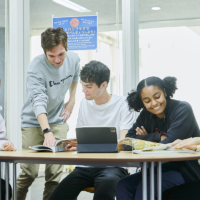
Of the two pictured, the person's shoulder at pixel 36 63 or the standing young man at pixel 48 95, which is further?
the person's shoulder at pixel 36 63

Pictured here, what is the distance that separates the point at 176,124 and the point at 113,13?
1741mm

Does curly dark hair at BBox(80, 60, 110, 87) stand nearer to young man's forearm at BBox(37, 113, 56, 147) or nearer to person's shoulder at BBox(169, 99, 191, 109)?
young man's forearm at BBox(37, 113, 56, 147)

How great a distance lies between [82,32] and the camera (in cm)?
332

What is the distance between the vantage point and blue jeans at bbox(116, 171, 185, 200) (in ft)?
5.40

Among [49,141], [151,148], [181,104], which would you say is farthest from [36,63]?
[151,148]

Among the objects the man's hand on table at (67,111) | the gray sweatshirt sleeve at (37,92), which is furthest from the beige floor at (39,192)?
the gray sweatshirt sleeve at (37,92)

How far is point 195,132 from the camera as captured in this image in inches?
78.8

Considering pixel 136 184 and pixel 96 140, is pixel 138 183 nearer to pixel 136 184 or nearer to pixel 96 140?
pixel 136 184

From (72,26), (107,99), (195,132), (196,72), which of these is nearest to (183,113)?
(195,132)

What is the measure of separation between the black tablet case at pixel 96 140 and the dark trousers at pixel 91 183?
0.24m

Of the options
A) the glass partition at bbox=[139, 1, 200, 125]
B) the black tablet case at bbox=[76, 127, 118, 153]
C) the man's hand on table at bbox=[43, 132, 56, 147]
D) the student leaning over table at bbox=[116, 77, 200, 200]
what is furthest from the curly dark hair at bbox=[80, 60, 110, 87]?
the glass partition at bbox=[139, 1, 200, 125]

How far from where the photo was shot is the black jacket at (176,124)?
1.93 m

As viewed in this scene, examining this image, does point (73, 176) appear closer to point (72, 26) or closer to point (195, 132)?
point (195, 132)

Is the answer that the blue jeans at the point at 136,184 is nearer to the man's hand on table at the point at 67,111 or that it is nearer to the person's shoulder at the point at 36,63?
the man's hand on table at the point at 67,111
